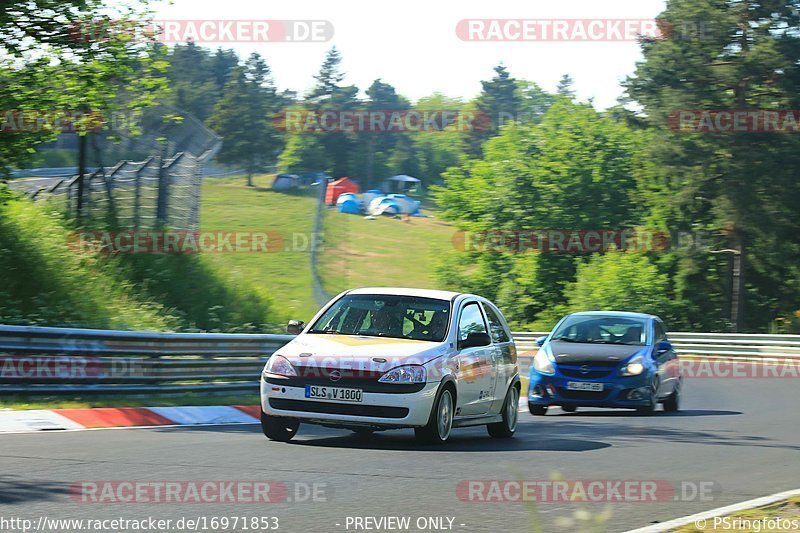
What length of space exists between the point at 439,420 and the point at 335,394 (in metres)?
1.11

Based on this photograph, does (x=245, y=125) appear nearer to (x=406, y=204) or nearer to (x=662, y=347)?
(x=406, y=204)

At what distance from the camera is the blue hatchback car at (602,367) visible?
55.6 feet

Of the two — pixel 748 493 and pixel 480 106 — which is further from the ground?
pixel 480 106

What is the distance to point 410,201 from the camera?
11744cm

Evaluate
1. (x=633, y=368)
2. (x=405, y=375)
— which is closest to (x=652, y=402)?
(x=633, y=368)

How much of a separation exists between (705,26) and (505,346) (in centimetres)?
4218

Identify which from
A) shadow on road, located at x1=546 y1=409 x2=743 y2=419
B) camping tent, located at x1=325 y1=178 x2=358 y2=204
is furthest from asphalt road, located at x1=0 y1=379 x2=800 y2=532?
camping tent, located at x1=325 y1=178 x2=358 y2=204

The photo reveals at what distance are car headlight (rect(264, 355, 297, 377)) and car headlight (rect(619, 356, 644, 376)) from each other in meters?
7.06

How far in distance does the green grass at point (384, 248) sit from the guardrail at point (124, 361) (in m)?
48.0

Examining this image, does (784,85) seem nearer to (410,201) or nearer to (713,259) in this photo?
(713,259)

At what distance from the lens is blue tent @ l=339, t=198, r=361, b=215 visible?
345ft

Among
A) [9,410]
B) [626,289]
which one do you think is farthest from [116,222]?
[626,289]

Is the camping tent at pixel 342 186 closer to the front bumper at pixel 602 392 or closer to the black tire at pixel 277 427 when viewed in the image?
the front bumper at pixel 602 392

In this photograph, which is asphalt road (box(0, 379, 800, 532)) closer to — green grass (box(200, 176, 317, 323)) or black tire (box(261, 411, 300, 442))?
black tire (box(261, 411, 300, 442))
